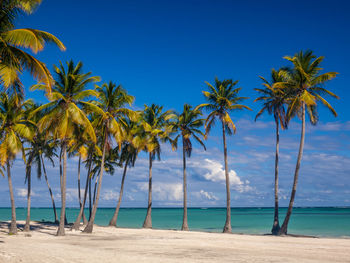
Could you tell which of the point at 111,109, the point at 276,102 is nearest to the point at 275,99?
the point at 276,102

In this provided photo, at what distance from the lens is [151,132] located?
114 ft

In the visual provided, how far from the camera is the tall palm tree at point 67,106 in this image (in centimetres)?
2295

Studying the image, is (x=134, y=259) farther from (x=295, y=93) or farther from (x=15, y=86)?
(x=295, y=93)

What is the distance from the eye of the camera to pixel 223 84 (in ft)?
105

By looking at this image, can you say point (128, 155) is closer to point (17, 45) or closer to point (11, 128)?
point (11, 128)

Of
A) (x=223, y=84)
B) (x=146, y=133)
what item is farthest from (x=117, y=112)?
(x=223, y=84)

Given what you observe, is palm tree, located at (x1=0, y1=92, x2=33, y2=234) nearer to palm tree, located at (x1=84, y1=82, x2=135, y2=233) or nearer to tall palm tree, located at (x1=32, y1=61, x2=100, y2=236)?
tall palm tree, located at (x1=32, y1=61, x2=100, y2=236)

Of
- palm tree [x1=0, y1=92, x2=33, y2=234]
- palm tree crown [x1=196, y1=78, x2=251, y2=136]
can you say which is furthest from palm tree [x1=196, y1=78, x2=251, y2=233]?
palm tree [x1=0, y1=92, x2=33, y2=234]

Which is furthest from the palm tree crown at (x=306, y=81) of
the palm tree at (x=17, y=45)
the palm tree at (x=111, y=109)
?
the palm tree at (x=17, y=45)

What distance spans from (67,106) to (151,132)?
12.4 metres

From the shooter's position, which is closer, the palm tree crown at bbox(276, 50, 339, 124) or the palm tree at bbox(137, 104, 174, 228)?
the palm tree crown at bbox(276, 50, 339, 124)

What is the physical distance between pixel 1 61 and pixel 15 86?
3.52ft

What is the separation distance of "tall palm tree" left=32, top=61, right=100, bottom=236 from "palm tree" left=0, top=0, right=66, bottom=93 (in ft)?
29.9

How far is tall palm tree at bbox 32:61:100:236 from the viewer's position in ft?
75.3
